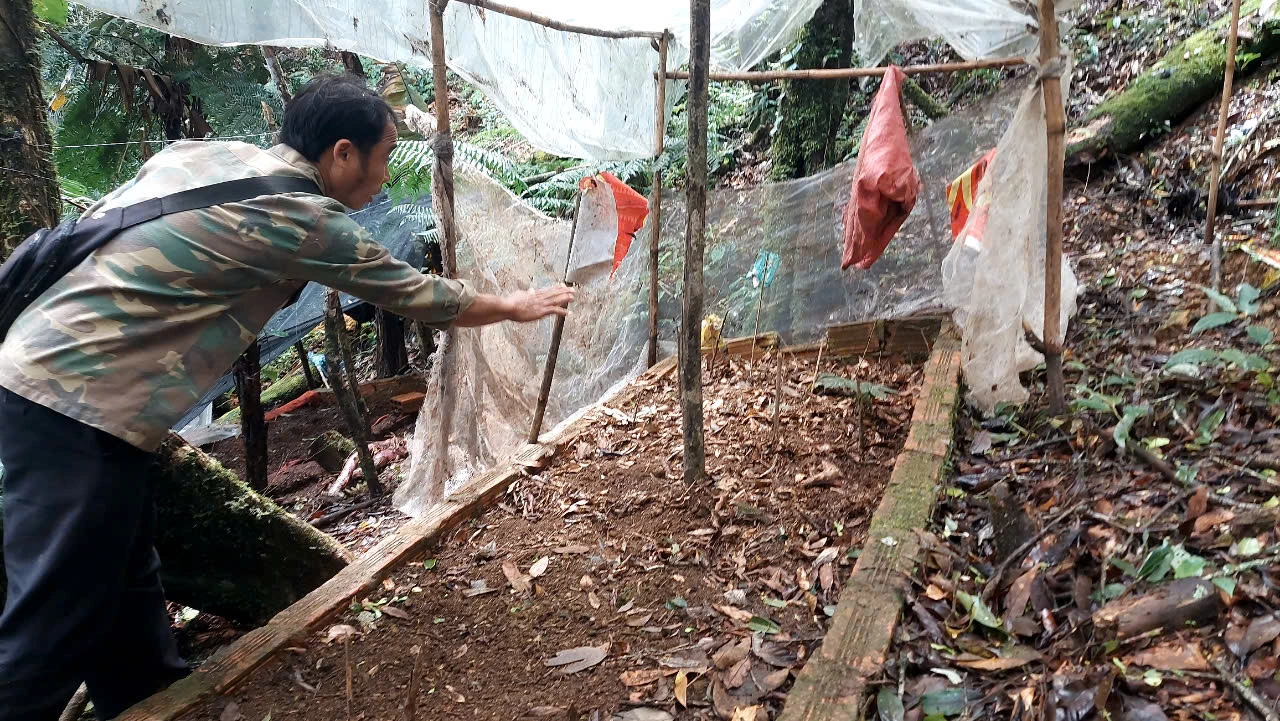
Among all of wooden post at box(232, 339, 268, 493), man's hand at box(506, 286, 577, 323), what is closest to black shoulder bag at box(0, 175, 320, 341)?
man's hand at box(506, 286, 577, 323)

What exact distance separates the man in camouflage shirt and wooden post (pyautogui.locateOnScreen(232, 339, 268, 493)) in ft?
9.79

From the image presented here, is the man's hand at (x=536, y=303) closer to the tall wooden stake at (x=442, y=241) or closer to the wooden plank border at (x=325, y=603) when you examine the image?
the wooden plank border at (x=325, y=603)

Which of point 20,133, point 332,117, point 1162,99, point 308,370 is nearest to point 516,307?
point 332,117

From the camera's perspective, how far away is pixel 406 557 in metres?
2.63

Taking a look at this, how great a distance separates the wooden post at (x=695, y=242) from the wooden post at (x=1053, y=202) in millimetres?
1213

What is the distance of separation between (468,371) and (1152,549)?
3005mm

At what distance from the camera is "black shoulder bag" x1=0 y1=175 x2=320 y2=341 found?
5.50 feet

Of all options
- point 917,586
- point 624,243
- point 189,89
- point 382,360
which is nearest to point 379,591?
point 917,586

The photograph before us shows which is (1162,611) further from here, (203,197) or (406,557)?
(203,197)

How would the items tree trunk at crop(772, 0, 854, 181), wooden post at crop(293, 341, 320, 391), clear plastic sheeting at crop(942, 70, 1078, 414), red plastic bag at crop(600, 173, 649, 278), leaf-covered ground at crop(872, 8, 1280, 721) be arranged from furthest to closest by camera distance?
wooden post at crop(293, 341, 320, 391) → tree trunk at crop(772, 0, 854, 181) → red plastic bag at crop(600, 173, 649, 278) → clear plastic sheeting at crop(942, 70, 1078, 414) → leaf-covered ground at crop(872, 8, 1280, 721)

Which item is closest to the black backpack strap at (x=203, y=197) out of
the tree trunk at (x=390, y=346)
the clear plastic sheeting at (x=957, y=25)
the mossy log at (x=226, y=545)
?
the mossy log at (x=226, y=545)

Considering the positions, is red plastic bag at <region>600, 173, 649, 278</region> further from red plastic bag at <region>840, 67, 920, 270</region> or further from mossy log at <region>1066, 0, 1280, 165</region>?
mossy log at <region>1066, 0, 1280, 165</region>

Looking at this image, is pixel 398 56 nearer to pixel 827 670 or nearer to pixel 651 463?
pixel 651 463

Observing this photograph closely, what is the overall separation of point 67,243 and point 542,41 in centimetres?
257
